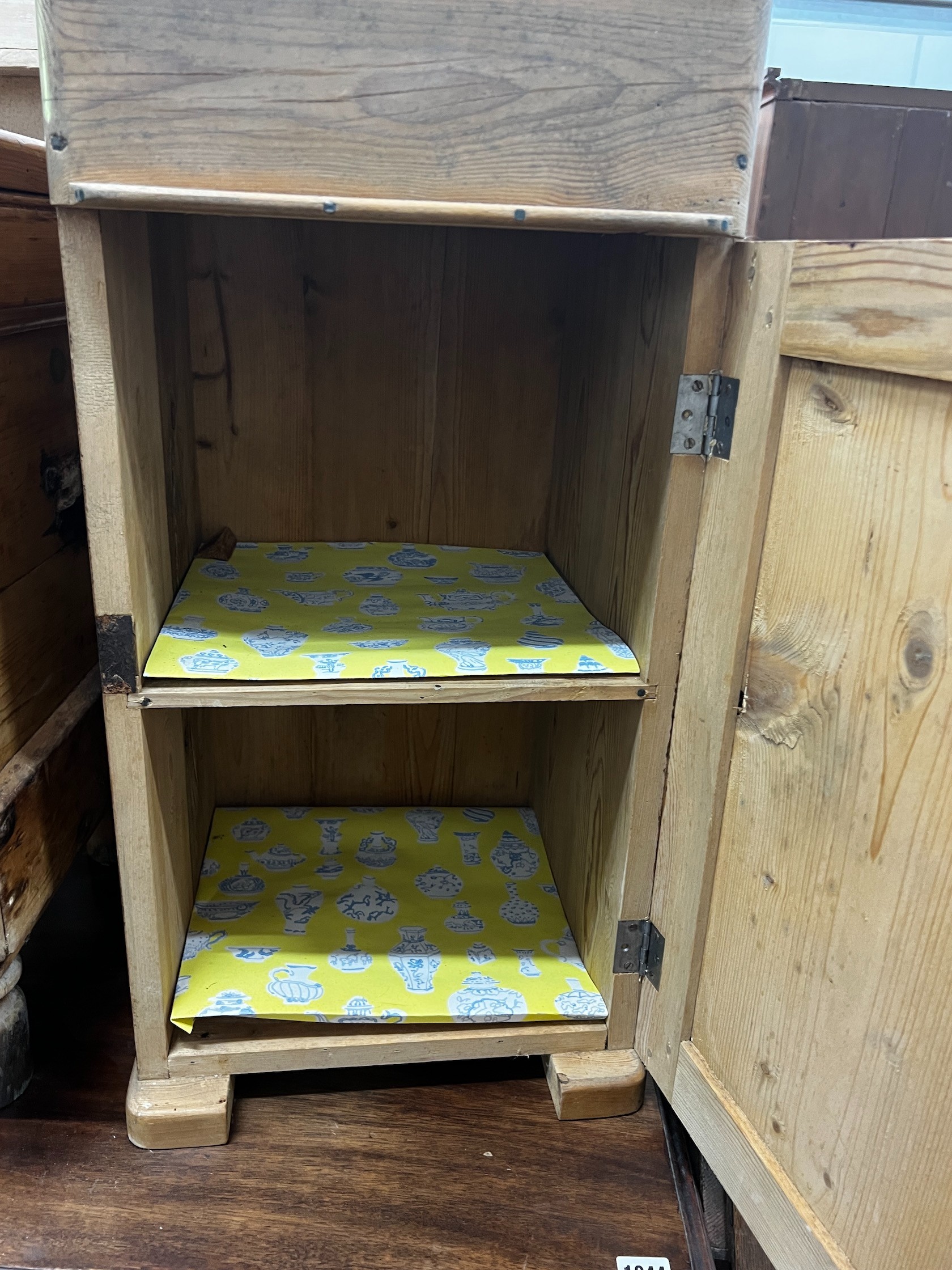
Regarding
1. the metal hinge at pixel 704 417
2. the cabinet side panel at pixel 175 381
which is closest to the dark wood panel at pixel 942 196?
the metal hinge at pixel 704 417

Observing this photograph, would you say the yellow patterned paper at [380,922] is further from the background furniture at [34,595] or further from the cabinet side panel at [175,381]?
the cabinet side panel at [175,381]

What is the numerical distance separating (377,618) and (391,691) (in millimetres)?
167

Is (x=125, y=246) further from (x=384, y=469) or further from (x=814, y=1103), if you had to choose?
(x=814, y=1103)

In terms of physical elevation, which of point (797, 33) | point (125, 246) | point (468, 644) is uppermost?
point (797, 33)

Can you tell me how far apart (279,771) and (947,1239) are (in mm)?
962

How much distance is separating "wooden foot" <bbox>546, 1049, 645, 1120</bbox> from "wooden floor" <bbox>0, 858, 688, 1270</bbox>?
0.02 metres

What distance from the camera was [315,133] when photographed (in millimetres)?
677

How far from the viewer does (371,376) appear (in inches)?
45.6

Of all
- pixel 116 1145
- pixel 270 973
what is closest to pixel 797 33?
pixel 270 973

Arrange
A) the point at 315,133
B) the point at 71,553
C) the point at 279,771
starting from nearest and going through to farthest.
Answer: the point at 315,133 → the point at 71,553 → the point at 279,771

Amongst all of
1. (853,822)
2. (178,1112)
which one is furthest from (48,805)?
(853,822)

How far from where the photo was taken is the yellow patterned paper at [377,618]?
886 millimetres

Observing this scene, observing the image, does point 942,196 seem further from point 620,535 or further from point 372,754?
point 372,754

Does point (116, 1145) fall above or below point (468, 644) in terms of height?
below
